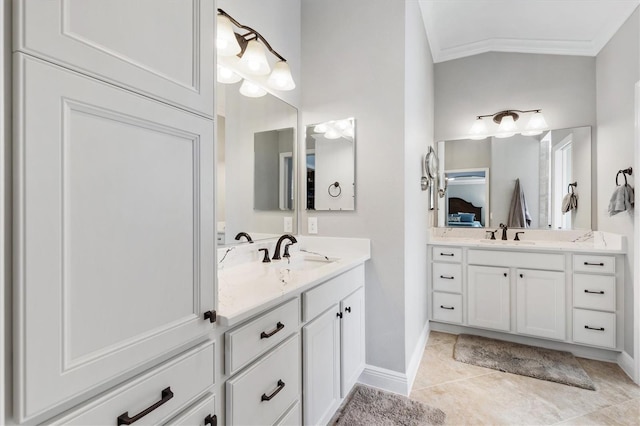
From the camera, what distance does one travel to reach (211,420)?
911 mm

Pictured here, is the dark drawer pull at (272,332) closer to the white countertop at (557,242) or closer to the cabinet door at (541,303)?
the white countertop at (557,242)

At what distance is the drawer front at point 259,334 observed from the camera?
0.99 m

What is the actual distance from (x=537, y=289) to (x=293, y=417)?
2415mm

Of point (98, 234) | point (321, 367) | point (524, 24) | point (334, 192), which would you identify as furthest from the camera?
point (524, 24)

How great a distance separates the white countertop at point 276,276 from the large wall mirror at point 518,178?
182 centimetres

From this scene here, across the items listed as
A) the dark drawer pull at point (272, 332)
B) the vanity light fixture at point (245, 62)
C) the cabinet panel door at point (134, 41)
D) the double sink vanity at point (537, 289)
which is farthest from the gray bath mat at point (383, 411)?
the vanity light fixture at point (245, 62)

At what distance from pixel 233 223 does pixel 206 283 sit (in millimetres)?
853

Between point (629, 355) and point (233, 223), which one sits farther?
point (629, 355)

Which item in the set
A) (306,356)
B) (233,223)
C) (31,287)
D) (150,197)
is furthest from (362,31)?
(31,287)

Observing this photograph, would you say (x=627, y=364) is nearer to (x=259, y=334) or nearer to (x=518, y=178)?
(x=518, y=178)

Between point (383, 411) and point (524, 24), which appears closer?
point (383, 411)

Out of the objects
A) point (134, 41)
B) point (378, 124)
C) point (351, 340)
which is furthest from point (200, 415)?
point (378, 124)

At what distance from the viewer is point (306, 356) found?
1390mm

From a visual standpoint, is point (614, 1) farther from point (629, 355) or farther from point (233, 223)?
point (233, 223)
